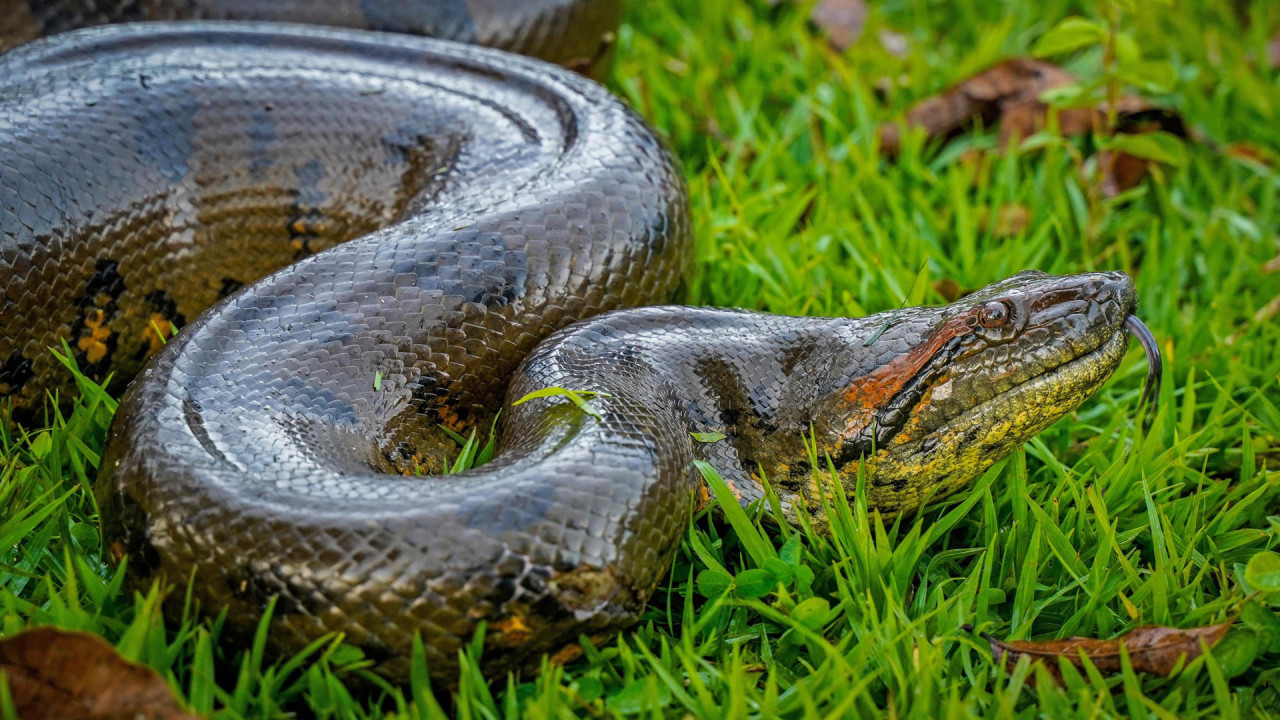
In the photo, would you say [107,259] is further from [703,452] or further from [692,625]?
[692,625]

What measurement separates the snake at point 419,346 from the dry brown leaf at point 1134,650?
62 centimetres

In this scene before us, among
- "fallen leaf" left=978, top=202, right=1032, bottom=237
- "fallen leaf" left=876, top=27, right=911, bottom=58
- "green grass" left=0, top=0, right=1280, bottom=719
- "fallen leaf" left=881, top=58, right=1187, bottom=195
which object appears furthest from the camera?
"fallen leaf" left=876, top=27, right=911, bottom=58

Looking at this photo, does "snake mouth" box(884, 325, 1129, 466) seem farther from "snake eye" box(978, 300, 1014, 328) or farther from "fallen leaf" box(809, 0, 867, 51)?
"fallen leaf" box(809, 0, 867, 51)

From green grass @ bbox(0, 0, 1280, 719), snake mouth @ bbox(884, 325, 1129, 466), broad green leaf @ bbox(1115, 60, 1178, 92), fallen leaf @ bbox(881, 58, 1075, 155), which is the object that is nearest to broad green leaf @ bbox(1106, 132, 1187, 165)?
broad green leaf @ bbox(1115, 60, 1178, 92)

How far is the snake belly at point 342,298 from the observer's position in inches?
106

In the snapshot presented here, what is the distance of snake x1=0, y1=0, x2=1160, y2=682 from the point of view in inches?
107

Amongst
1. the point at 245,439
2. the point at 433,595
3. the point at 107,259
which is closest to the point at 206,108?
the point at 107,259

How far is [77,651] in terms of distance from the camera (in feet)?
8.21

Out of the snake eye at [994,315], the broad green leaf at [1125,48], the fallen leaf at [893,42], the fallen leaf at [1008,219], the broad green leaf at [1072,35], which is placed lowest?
the fallen leaf at [1008,219]

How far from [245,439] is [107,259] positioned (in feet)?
4.65

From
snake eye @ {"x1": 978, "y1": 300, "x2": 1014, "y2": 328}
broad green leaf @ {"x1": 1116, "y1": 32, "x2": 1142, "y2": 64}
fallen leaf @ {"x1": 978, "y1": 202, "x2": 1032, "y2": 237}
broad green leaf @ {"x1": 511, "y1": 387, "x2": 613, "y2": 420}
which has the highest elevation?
broad green leaf @ {"x1": 1116, "y1": 32, "x2": 1142, "y2": 64}

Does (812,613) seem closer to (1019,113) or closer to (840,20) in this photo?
(1019,113)

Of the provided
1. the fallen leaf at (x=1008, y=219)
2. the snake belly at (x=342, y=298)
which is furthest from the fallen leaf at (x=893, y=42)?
the snake belly at (x=342, y=298)

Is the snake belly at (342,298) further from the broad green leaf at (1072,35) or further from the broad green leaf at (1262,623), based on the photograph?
the broad green leaf at (1072,35)
